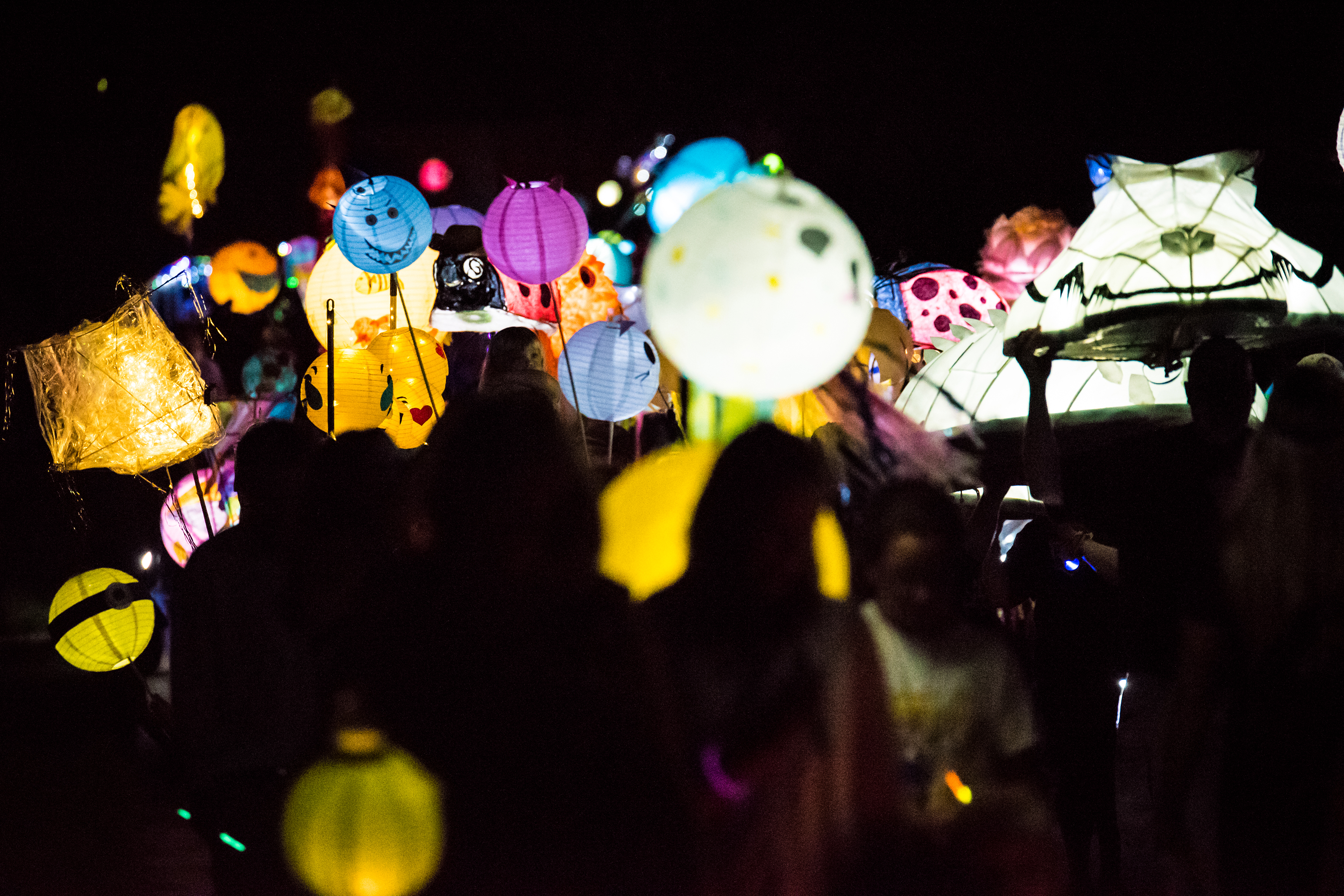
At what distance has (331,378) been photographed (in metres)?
4.41

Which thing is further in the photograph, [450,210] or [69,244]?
[69,244]

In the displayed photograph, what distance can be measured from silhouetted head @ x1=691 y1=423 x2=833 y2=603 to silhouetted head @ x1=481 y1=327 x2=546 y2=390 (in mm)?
2113

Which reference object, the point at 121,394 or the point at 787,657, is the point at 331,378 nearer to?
the point at 121,394

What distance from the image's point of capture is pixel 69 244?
1009cm

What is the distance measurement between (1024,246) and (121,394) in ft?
16.4

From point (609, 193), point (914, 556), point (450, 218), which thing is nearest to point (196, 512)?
point (450, 218)

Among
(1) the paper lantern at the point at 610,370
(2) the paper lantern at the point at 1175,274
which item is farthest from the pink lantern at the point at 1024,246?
(2) the paper lantern at the point at 1175,274

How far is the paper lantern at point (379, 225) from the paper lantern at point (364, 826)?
10.5 ft

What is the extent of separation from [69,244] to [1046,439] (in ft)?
33.5

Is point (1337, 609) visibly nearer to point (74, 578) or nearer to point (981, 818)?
point (981, 818)

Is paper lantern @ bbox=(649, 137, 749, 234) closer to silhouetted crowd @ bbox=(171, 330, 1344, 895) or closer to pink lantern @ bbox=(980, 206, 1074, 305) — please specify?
silhouetted crowd @ bbox=(171, 330, 1344, 895)

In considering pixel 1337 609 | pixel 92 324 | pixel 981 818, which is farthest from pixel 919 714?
pixel 92 324

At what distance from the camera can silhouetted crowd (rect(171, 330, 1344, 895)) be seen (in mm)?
1620

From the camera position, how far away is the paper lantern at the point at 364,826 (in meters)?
1.75
